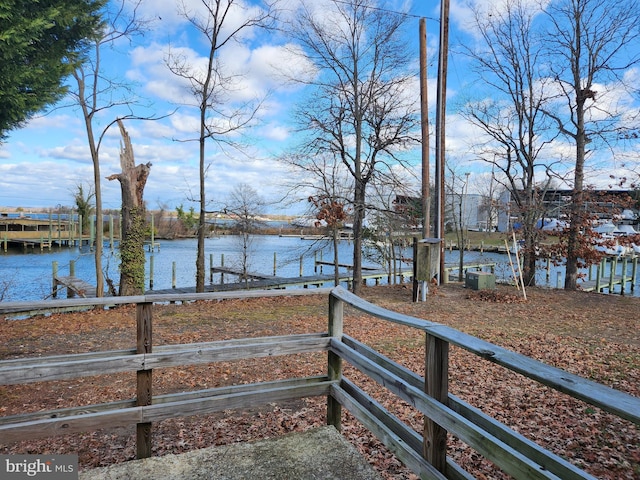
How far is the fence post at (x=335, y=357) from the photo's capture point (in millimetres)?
2811

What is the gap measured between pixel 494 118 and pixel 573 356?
1110 centimetres

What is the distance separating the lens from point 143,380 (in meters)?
2.39

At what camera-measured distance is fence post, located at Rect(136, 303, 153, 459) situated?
94.0 inches

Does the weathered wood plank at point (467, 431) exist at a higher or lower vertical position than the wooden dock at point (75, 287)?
higher

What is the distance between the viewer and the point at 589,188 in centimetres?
1318

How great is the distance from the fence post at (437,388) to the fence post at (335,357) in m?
1.04

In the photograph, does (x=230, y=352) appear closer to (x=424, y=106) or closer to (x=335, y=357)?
(x=335, y=357)

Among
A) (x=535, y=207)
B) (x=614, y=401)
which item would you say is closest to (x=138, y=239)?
(x=614, y=401)

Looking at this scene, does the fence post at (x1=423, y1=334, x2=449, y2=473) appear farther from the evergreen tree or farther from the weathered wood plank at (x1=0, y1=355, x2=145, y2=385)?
the evergreen tree

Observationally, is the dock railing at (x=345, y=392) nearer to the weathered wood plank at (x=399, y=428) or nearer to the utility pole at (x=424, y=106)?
the weathered wood plank at (x=399, y=428)

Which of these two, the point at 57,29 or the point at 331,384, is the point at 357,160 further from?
the point at 331,384

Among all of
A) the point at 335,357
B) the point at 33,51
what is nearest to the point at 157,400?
the point at 335,357

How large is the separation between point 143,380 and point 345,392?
126 cm

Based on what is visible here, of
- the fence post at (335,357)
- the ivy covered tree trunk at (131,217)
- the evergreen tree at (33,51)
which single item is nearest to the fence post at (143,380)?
the fence post at (335,357)
